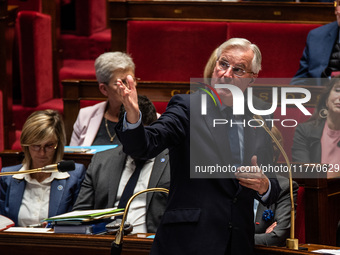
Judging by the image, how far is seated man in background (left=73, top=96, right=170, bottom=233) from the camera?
5.01 ft

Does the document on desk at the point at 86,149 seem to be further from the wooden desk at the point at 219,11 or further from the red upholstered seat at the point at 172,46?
the wooden desk at the point at 219,11

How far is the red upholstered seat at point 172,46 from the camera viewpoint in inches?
102

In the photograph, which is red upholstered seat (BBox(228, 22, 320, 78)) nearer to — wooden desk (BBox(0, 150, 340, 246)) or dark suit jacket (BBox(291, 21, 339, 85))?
dark suit jacket (BBox(291, 21, 339, 85))

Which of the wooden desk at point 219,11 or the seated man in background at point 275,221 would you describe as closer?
the seated man in background at point 275,221

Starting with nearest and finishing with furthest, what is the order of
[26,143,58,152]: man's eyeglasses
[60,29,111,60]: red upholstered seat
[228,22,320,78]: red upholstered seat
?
[26,143,58,152]: man's eyeglasses < [228,22,320,78]: red upholstered seat < [60,29,111,60]: red upholstered seat

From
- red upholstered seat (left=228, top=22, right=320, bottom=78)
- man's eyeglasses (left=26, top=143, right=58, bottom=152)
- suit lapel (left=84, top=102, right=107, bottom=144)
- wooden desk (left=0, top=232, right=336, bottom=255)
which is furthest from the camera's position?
red upholstered seat (left=228, top=22, right=320, bottom=78)

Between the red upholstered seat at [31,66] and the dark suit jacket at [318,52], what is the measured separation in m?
1.10

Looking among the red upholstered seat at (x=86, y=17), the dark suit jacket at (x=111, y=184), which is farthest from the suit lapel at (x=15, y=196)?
the red upholstered seat at (x=86, y=17)

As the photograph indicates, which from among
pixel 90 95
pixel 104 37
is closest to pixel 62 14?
pixel 104 37

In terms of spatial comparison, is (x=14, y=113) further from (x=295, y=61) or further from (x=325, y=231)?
(x=325, y=231)

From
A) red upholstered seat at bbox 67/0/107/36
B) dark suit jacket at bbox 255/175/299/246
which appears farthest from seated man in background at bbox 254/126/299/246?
red upholstered seat at bbox 67/0/107/36

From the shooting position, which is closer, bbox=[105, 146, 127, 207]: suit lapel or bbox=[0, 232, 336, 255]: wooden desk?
bbox=[0, 232, 336, 255]: wooden desk

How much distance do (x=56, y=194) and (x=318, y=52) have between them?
3.80 feet

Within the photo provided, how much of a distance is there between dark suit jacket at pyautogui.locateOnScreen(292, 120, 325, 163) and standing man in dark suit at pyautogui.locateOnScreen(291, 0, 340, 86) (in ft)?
1.29
